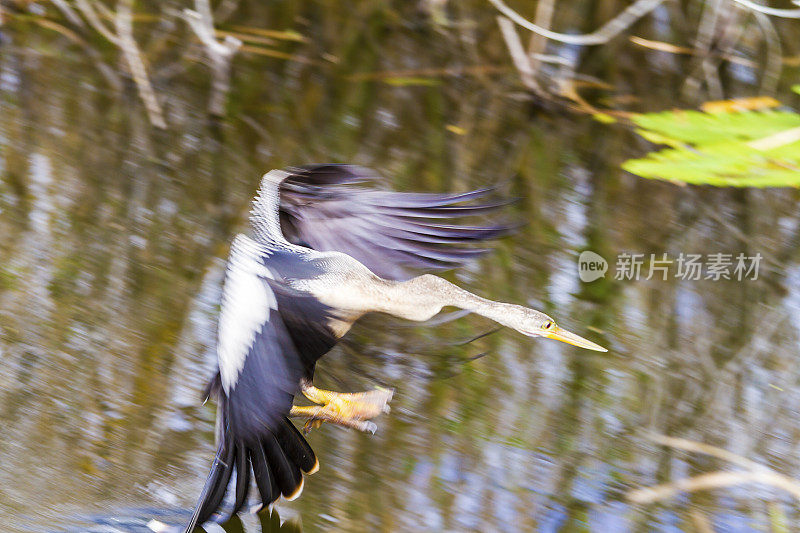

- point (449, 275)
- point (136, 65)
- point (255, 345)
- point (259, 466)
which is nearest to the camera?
point (255, 345)

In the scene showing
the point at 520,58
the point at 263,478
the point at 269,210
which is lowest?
the point at 263,478

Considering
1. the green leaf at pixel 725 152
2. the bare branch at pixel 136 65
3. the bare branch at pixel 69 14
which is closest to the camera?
the green leaf at pixel 725 152

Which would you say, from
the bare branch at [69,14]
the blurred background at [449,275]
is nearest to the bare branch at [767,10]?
the blurred background at [449,275]

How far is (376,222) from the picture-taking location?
1.01 m

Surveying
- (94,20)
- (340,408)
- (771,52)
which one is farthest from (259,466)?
(771,52)

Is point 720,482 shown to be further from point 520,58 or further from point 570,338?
point 520,58

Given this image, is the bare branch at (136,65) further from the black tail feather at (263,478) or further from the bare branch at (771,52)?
the bare branch at (771,52)

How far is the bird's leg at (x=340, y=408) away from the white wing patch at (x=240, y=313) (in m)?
0.15

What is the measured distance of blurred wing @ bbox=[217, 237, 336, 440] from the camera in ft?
2.93

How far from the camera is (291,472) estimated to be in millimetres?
1007

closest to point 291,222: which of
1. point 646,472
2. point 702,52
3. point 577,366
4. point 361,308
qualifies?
point 361,308

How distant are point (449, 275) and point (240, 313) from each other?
476 mm

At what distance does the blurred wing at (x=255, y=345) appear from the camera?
89 centimetres

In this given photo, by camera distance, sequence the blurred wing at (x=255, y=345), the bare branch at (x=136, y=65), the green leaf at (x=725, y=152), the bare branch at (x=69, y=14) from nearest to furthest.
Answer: the blurred wing at (x=255, y=345) < the green leaf at (x=725, y=152) < the bare branch at (x=136, y=65) < the bare branch at (x=69, y=14)
